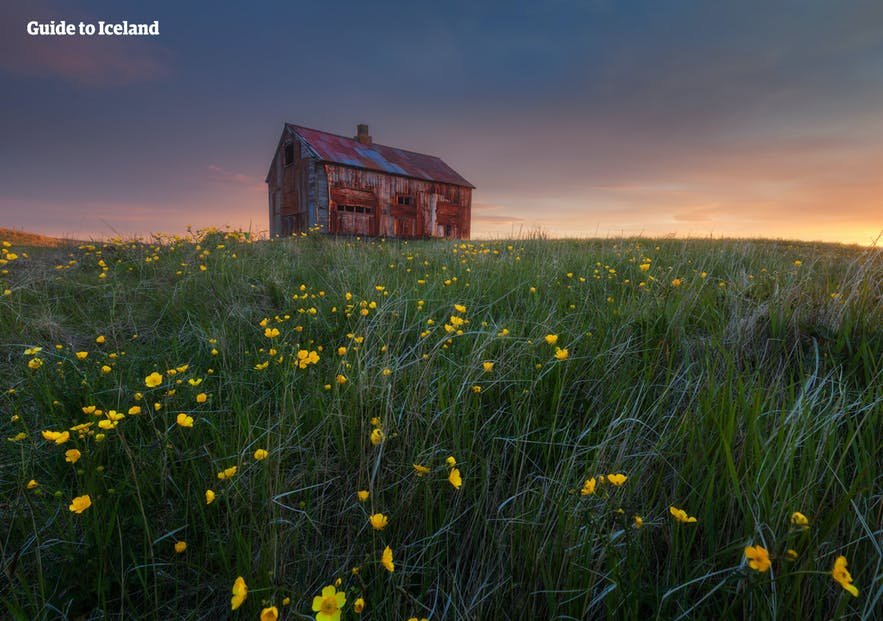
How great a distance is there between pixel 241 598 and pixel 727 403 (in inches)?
76.4

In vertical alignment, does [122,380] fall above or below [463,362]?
below

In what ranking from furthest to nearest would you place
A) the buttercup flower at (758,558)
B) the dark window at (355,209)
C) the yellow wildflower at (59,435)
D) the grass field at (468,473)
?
1. the dark window at (355,209)
2. the yellow wildflower at (59,435)
3. the grass field at (468,473)
4. the buttercup flower at (758,558)

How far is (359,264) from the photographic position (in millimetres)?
4875

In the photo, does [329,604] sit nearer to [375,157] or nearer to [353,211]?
[353,211]

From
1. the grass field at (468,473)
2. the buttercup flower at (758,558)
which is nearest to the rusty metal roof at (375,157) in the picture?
the grass field at (468,473)

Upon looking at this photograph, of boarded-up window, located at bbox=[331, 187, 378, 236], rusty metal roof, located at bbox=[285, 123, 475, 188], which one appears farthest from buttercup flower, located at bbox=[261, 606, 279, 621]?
rusty metal roof, located at bbox=[285, 123, 475, 188]

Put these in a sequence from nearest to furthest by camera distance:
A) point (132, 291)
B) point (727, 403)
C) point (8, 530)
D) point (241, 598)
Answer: point (241, 598)
point (8, 530)
point (727, 403)
point (132, 291)

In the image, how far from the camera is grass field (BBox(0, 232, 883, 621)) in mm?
1174

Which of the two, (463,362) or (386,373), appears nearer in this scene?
(386,373)

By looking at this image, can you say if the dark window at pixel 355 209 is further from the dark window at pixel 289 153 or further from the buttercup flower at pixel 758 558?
the buttercup flower at pixel 758 558

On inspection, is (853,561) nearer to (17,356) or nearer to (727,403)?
(727,403)

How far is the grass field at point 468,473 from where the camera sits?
117 centimetres

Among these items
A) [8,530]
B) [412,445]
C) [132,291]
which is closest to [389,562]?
[412,445]

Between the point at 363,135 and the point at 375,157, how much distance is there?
105 inches
